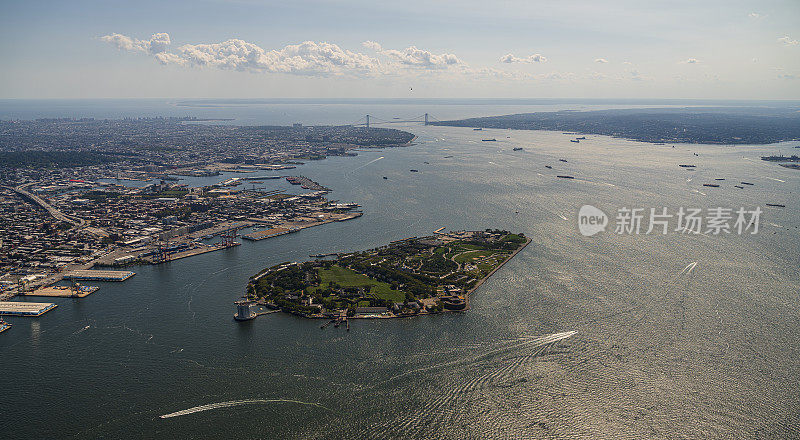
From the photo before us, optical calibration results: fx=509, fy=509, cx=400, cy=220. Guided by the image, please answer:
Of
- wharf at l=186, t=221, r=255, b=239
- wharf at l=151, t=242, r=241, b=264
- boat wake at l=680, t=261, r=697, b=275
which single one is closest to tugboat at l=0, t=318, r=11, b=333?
wharf at l=151, t=242, r=241, b=264

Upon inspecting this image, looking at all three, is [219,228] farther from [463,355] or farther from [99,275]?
[463,355]

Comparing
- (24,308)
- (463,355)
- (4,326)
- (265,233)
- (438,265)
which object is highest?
(265,233)

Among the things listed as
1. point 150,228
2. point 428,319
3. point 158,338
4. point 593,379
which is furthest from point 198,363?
point 150,228

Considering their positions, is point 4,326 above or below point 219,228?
below

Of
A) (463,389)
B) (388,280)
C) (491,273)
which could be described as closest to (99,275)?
(388,280)

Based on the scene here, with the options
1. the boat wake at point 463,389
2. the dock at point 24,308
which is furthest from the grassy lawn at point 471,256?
the dock at point 24,308

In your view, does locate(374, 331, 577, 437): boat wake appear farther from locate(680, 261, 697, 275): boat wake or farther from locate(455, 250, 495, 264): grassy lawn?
locate(680, 261, 697, 275): boat wake
